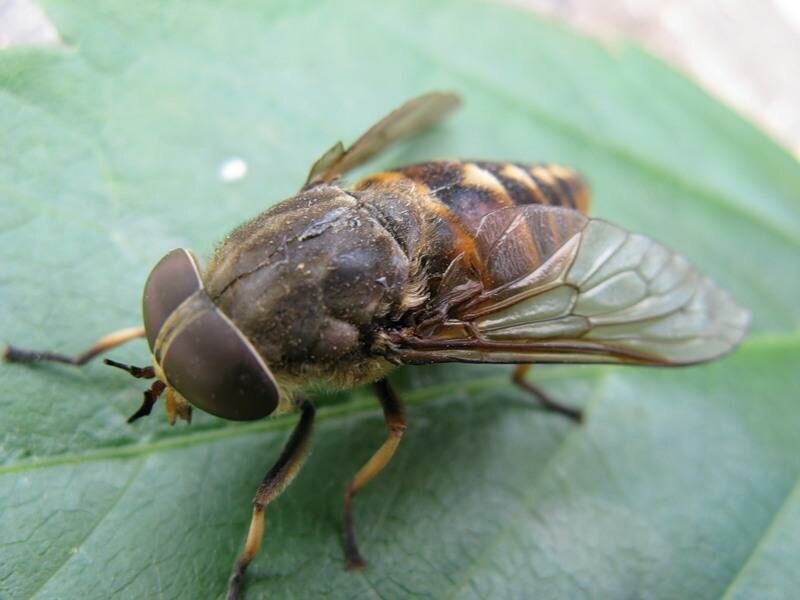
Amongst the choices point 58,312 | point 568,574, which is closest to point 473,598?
point 568,574

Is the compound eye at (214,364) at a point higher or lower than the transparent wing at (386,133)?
lower

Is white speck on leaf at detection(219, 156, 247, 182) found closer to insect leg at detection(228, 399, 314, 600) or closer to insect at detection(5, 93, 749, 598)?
insect at detection(5, 93, 749, 598)

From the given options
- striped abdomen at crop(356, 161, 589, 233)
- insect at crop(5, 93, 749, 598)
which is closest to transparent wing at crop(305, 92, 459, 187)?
insect at crop(5, 93, 749, 598)

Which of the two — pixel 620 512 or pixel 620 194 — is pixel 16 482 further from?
pixel 620 194

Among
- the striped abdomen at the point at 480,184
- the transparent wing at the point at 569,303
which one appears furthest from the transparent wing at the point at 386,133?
the transparent wing at the point at 569,303

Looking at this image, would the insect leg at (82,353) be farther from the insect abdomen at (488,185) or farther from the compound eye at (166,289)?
the insect abdomen at (488,185)
